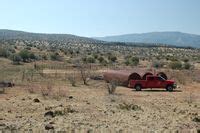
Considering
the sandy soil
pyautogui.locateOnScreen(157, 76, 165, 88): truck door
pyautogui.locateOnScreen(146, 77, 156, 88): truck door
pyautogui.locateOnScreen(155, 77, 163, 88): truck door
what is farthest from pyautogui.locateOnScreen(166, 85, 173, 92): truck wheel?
the sandy soil

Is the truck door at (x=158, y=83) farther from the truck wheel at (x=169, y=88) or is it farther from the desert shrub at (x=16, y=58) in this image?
the desert shrub at (x=16, y=58)

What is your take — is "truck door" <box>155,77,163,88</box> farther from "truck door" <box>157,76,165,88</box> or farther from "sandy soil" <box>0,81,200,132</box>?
"sandy soil" <box>0,81,200,132</box>

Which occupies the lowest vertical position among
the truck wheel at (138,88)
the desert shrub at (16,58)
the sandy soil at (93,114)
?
the desert shrub at (16,58)

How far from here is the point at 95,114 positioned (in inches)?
864

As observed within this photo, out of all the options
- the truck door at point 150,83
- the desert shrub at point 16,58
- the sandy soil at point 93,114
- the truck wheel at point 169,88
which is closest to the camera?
the sandy soil at point 93,114

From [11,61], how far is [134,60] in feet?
72.8

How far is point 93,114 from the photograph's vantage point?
21.9m

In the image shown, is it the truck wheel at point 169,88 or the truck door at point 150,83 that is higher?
the truck door at point 150,83

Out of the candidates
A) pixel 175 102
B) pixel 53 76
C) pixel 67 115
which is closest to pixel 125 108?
pixel 67 115

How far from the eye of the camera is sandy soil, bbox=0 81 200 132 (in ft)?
61.5

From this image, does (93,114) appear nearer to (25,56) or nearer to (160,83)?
(160,83)

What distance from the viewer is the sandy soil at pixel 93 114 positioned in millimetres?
18734

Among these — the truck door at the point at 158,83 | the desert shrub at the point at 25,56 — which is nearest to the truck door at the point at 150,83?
the truck door at the point at 158,83

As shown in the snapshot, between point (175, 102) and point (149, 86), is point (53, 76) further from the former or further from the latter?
point (175, 102)
